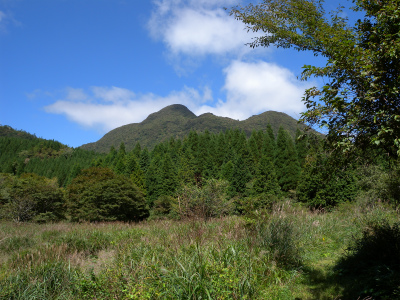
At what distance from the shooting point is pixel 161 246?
5.14 m

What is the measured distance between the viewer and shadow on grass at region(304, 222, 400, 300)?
151 inches

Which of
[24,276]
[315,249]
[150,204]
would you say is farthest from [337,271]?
[150,204]

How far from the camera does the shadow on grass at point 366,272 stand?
384 cm

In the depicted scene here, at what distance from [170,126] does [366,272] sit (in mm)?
165836

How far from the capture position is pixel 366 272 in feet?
15.3

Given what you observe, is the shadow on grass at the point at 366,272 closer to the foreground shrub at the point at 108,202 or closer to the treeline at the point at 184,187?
the treeline at the point at 184,187

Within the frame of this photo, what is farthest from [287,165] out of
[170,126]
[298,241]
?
[170,126]

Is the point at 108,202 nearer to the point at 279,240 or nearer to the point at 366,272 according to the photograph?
the point at 279,240

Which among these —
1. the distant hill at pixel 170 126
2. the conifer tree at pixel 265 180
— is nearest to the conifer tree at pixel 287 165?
the conifer tree at pixel 265 180

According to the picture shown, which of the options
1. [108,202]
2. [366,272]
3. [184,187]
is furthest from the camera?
[108,202]

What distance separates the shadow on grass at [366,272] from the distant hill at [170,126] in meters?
128

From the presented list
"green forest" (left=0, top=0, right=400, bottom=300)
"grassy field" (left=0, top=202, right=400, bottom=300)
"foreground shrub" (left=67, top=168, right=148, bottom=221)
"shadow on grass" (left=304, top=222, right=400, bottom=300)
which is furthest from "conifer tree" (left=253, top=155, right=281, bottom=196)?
"shadow on grass" (left=304, top=222, right=400, bottom=300)

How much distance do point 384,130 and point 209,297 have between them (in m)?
2.65

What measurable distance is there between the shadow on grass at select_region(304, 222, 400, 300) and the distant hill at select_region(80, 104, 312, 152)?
127792 mm
